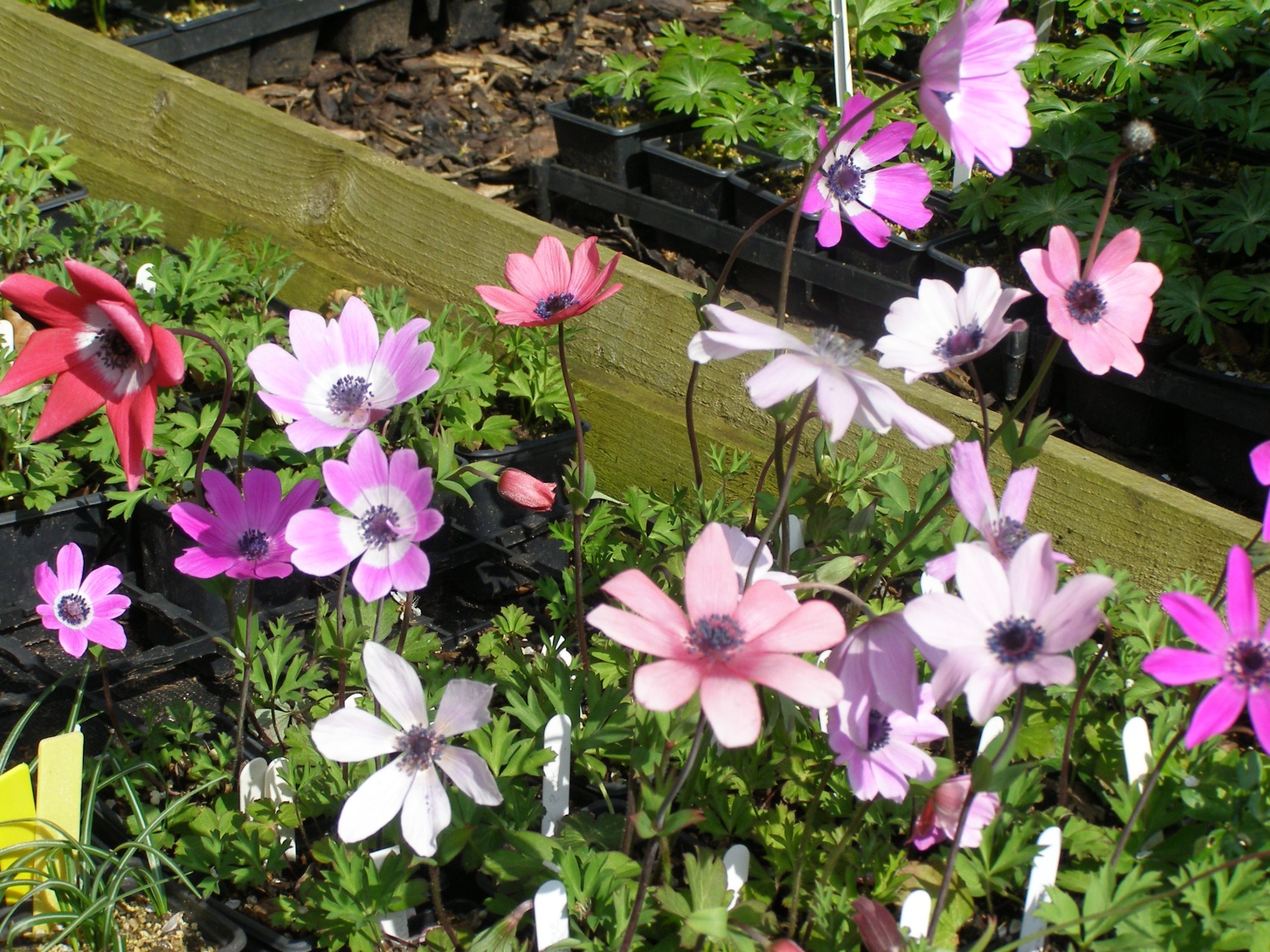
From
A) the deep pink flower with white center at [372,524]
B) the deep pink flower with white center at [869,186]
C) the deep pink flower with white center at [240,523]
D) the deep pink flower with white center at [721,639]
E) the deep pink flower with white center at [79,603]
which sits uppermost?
the deep pink flower with white center at [869,186]

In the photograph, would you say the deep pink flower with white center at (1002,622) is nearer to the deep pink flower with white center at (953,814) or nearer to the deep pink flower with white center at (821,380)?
the deep pink flower with white center at (821,380)

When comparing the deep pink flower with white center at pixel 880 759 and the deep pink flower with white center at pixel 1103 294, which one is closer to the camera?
the deep pink flower with white center at pixel 880 759

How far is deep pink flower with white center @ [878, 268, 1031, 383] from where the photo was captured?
1.28m

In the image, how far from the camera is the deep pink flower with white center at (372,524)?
3.81 ft

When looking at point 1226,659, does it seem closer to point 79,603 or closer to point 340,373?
point 340,373

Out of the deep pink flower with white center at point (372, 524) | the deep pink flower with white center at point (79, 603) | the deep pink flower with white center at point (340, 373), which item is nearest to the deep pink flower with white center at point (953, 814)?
the deep pink flower with white center at point (372, 524)

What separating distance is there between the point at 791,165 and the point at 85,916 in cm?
231

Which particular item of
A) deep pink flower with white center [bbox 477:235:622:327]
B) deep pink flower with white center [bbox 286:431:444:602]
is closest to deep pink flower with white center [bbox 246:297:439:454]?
deep pink flower with white center [bbox 286:431:444:602]

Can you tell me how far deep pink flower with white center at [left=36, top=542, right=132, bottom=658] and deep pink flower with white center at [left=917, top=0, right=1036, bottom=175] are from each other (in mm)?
1205

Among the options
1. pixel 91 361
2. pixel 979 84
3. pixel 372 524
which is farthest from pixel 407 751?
pixel 979 84

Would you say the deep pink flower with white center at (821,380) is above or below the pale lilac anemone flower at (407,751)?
above

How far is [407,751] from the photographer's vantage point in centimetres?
114

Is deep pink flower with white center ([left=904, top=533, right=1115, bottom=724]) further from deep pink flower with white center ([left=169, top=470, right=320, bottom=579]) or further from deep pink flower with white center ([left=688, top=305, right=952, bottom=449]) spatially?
deep pink flower with white center ([left=169, top=470, right=320, bottom=579])

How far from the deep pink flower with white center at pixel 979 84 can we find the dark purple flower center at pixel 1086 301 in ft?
0.69
